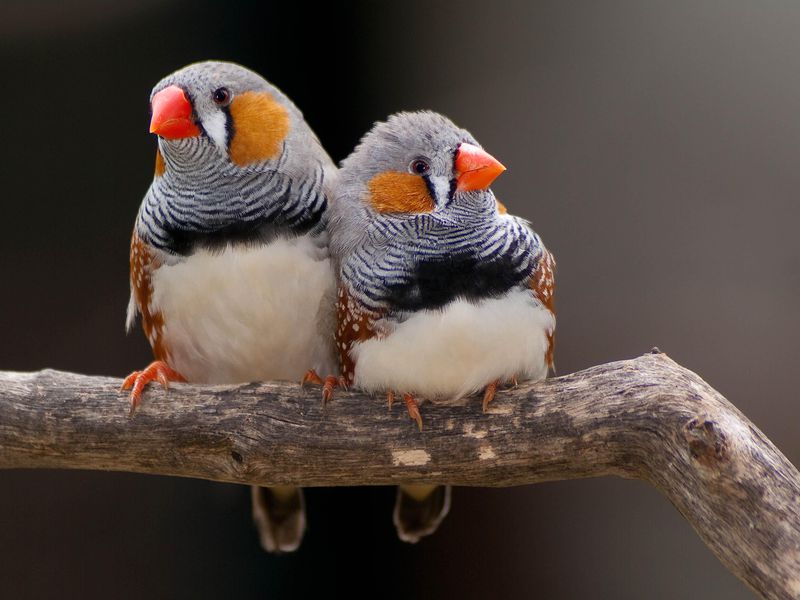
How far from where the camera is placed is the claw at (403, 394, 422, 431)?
1819 mm

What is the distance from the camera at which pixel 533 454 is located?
69.9 inches

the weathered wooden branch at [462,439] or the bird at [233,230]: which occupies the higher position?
the bird at [233,230]

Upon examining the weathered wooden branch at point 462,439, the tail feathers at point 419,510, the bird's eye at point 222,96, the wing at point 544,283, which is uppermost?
the bird's eye at point 222,96

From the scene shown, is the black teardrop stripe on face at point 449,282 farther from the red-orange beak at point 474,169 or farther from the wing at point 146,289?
the wing at point 146,289

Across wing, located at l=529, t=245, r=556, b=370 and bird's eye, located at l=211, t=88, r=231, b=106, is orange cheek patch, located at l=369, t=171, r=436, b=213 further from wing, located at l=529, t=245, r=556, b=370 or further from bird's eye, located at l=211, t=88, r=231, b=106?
bird's eye, located at l=211, t=88, r=231, b=106

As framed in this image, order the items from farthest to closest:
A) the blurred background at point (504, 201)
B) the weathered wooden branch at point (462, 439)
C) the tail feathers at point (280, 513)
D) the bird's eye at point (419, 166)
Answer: the blurred background at point (504, 201), the tail feathers at point (280, 513), the bird's eye at point (419, 166), the weathered wooden branch at point (462, 439)

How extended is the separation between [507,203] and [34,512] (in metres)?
1.82

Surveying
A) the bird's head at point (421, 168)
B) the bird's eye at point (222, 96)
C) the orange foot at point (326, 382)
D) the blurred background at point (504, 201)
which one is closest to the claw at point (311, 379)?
the orange foot at point (326, 382)

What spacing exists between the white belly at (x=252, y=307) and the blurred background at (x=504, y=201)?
1187mm

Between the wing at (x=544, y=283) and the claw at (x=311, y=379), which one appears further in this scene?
the claw at (x=311, y=379)

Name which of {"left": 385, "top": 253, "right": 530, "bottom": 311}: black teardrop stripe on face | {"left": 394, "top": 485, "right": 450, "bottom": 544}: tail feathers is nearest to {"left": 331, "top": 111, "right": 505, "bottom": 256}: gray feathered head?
{"left": 385, "top": 253, "right": 530, "bottom": 311}: black teardrop stripe on face

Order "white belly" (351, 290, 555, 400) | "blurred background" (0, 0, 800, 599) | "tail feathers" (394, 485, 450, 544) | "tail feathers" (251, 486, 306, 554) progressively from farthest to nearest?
"blurred background" (0, 0, 800, 599) < "tail feathers" (251, 486, 306, 554) < "tail feathers" (394, 485, 450, 544) < "white belly" (351, 290, 555, 400)

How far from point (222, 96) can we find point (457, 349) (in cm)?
71

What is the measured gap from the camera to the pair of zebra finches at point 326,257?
1.79m
